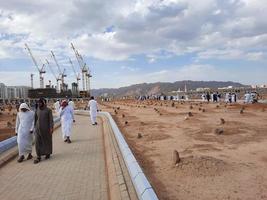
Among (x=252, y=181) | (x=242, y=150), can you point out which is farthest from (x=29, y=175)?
(x=242, y=150)

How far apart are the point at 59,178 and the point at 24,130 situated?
2633mm

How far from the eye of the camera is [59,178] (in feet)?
27.4

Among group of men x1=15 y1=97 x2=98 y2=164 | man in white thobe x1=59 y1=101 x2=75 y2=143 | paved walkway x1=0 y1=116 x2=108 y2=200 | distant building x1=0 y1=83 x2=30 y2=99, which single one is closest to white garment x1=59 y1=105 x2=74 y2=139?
man in white thobe x1=59 y1=101 x2=75 y2=143

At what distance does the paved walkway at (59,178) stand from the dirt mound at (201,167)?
5.35 feet

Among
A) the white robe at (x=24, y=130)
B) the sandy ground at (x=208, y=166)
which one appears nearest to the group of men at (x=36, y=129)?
the white robe at (x=24, y=130)

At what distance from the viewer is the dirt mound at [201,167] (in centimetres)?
828

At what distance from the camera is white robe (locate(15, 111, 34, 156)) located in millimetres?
10500

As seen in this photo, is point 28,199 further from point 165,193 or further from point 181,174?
point 181,174

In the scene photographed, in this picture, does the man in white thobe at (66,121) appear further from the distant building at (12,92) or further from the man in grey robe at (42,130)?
the distant building at (12,92)

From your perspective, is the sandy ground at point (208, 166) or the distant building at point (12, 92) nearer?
the sandy ground at point (208, 166)

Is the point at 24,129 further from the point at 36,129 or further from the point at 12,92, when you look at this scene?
the point at 12,92

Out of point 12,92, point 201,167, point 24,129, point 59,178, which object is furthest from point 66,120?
point 12,92

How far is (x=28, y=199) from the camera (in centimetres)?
691

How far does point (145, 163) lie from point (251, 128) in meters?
8.00
